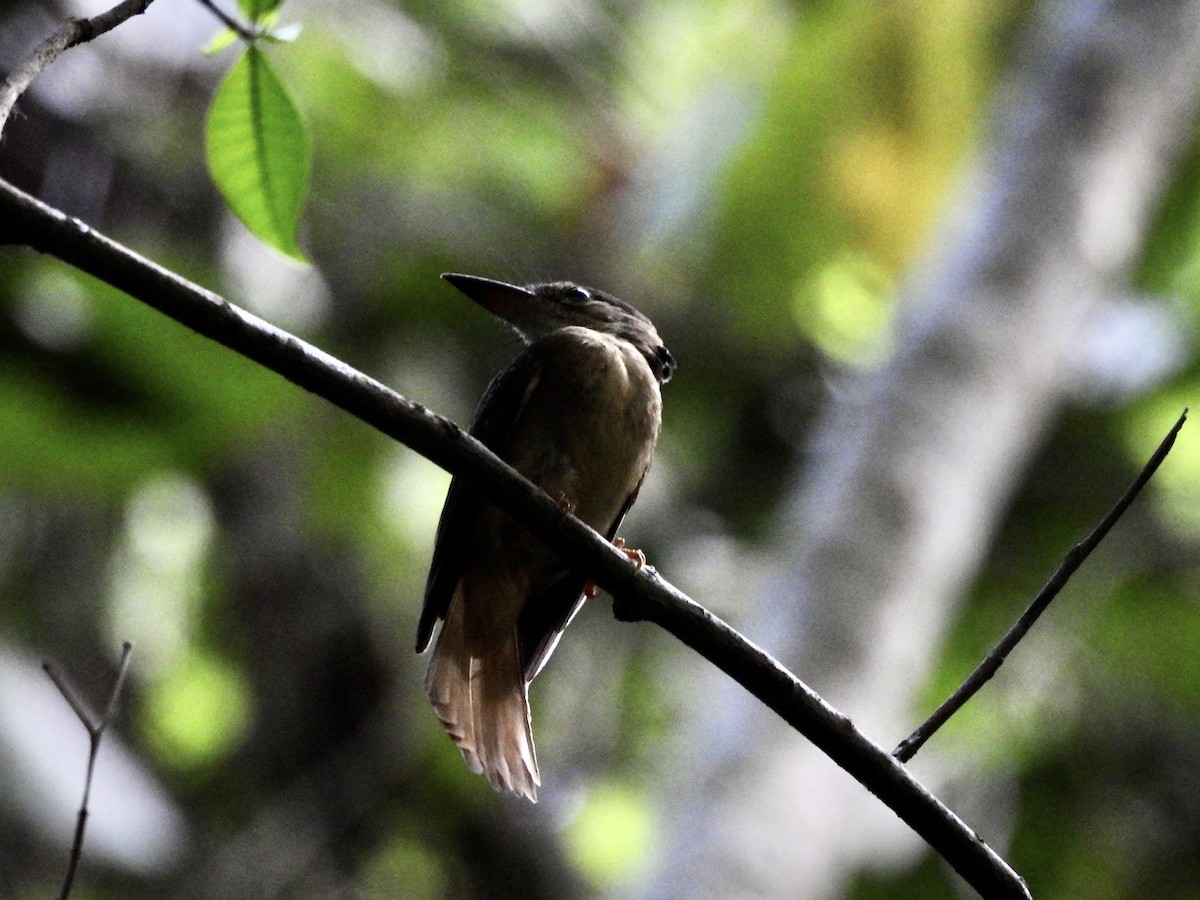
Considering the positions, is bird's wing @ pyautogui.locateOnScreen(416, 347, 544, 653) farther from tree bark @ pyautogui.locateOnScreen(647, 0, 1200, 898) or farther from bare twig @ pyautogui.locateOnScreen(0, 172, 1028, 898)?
tree bark @ pyautogui.locateOnScreen(647, 0, 1200, 898)

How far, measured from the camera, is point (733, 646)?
1894mm

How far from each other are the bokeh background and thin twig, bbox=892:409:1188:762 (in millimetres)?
2097

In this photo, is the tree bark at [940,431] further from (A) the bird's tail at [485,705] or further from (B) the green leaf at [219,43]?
(B) the green leaf at [219,43]

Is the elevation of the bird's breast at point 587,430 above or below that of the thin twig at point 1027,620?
below

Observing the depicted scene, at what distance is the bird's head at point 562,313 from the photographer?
360 cm

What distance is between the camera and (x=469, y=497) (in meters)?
3.04

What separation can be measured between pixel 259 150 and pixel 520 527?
117 cm

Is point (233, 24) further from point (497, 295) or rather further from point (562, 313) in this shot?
point (562, 313)

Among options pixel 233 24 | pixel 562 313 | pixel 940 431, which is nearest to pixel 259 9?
pixel 233 24

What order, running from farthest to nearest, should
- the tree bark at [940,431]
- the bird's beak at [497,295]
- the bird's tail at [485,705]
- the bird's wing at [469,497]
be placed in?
the tree bark at [940,431]
the bird's beak at [497,295]
the bird's wing at [469,497]
the bird's tail at [485,705]

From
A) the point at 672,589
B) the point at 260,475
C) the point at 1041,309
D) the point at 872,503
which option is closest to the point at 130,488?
the point at 260,475

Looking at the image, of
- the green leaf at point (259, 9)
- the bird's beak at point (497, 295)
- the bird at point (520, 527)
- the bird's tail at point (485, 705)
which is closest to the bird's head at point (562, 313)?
the bird's beak at point (497, 295)

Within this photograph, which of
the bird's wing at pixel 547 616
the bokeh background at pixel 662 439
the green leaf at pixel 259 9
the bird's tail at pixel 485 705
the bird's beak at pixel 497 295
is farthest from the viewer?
the bokeh background at pixel 662 439

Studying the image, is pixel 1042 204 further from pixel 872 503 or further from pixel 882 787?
pixel 882 787
